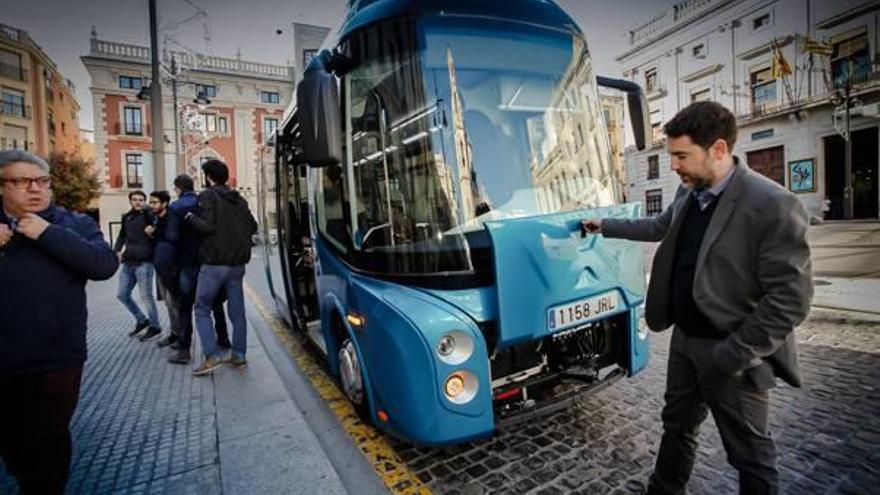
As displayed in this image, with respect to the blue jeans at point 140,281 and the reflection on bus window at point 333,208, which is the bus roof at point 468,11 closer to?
the reflection on bus window at point 333,208

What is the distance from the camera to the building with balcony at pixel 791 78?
2220 cm

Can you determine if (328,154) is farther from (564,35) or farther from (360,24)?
(564,35)

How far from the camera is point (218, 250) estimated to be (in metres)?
4.27

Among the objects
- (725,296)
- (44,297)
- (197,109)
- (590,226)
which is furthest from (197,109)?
(725,296)

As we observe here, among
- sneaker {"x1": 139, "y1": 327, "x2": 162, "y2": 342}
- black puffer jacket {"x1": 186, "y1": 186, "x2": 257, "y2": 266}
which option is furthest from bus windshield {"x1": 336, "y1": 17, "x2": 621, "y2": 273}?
sneaker {"x1": 139, "y1": 327, "x2": 162, "y2": 342}

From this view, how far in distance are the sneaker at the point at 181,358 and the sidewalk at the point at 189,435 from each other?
0.23ft

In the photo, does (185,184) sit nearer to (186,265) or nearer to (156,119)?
(186,265)

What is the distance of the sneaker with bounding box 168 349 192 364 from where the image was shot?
4.80 m

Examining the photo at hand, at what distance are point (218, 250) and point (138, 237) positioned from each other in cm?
209

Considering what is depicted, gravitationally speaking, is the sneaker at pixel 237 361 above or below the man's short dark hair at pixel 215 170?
below

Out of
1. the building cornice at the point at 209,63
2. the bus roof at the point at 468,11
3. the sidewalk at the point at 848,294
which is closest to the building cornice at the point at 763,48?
the sidewalk at the point at 848,294

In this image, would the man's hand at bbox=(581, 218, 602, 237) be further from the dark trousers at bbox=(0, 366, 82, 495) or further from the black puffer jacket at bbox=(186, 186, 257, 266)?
the black puffer jacket at bbox=(186, 186, 257, 266)

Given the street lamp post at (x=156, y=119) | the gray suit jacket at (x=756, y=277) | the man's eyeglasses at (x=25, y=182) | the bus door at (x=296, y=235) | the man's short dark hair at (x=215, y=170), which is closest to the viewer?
the gray suit jacket at (x=756, y=277)

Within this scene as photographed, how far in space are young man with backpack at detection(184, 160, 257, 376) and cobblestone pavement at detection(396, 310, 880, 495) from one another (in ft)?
8.52
